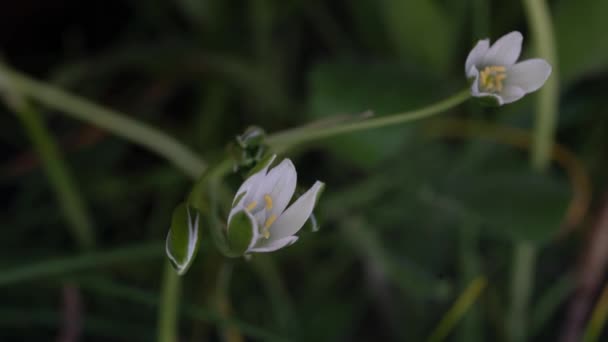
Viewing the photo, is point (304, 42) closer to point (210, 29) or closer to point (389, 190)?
point (210, 29)

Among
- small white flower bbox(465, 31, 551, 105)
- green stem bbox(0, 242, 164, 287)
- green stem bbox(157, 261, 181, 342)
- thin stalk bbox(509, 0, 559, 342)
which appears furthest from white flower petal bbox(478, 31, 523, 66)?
green stem bbox(0, 242, 164, 287)

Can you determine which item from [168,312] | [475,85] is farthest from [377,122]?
[168,312]

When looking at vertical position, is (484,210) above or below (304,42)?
below

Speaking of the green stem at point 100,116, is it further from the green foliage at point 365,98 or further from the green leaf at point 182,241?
the green leaf at point 182,241

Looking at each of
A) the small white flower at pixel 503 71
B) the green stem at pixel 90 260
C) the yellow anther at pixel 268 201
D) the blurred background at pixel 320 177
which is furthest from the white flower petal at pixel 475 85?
the green stem at pixel 90 260

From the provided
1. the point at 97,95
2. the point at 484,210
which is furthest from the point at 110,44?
the point at 484,210
